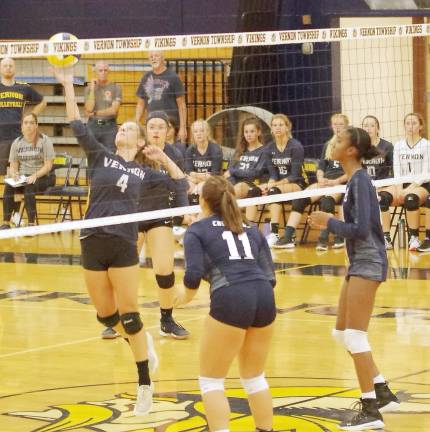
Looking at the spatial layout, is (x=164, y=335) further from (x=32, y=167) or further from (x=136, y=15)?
(x=136, y=15)

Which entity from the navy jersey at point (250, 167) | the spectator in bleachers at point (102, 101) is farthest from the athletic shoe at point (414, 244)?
the spectator in bleachers at point (102, 101)

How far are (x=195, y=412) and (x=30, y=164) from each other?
10.0 meters

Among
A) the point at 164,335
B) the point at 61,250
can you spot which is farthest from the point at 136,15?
the point at 164,335

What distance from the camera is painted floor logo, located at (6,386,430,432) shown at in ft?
25.2

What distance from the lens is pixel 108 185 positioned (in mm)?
8570

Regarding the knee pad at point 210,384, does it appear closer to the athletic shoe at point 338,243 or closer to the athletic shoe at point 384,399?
the athletic shoe at point 384,399

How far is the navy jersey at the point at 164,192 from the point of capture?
33.4ft

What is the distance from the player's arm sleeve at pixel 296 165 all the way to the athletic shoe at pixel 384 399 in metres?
8.40

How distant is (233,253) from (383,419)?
1.79m

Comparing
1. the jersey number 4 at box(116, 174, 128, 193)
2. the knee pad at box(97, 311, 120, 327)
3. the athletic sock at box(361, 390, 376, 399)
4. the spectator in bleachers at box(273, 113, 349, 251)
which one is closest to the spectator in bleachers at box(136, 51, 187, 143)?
the spectator in bleachers at box(273, 113, 349, 251)

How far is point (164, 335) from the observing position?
10.7 metres

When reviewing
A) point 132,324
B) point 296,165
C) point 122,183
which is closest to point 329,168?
point 296,165

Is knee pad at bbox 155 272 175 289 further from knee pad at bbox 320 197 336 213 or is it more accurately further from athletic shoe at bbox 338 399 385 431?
knee pad at bbox 320 197 336 213

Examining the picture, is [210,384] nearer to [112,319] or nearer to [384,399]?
[384,399]
